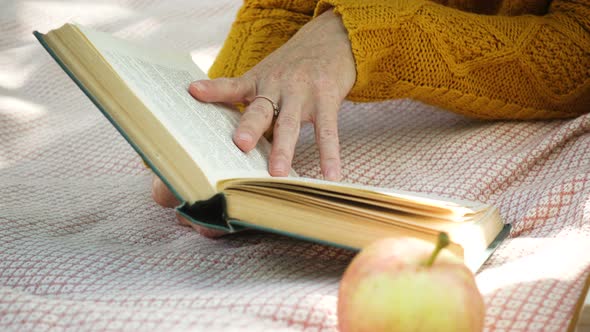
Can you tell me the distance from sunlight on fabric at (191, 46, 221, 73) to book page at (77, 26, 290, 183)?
50cm

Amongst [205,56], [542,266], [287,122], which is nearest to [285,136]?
[287,122]

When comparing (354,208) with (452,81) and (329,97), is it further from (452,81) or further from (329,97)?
(452,81)

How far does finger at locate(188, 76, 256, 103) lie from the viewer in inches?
30.6

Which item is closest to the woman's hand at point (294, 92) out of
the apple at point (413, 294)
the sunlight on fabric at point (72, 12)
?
the apple at point (413, 294)

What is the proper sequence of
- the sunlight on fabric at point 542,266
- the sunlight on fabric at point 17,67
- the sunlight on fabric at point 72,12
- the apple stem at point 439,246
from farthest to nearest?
the sunlight on fabric at point 72,12
the sunlight on fabric at point 17,67
the sunlight on fabric at point 542,266
the apple stem at point 439,246

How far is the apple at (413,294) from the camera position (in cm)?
44

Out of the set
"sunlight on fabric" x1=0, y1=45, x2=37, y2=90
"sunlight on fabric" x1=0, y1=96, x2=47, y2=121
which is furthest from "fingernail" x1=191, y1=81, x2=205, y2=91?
"sunlight on fabric" x1=0, y1=45, x2=37, y2=90

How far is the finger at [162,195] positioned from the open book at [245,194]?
185 millimetres

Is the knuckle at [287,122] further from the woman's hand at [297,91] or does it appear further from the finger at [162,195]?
the finger at [162,195]

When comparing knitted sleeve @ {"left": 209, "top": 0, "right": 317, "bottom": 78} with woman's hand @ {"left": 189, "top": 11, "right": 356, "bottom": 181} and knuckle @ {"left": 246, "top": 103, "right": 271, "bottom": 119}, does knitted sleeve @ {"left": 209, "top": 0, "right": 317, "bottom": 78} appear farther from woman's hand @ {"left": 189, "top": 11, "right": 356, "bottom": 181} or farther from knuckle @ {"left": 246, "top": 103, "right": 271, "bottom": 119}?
knuckle @ {"left": 246, "top": 103, "right": 271, "bottom": 119}

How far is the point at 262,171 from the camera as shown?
71 cm

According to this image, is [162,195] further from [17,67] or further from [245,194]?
[17,67]

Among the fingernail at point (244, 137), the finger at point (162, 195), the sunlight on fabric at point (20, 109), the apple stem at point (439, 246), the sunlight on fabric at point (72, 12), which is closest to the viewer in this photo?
the apple stem at point (439, 246)

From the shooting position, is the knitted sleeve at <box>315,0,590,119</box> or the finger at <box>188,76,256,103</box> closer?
the finger at <box>188,76,256,103</box>
